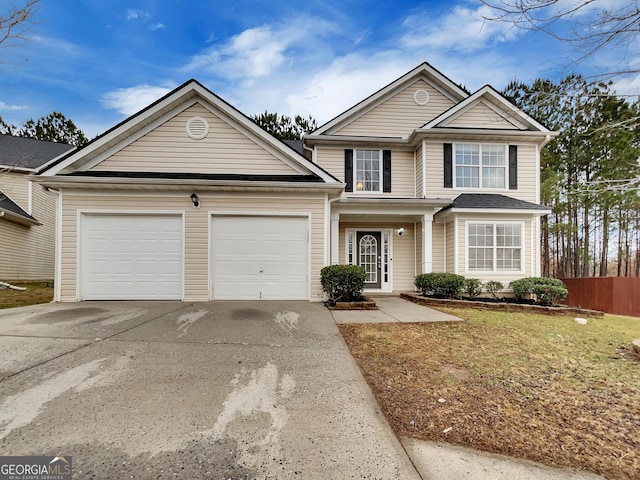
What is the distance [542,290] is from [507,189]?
3886mm

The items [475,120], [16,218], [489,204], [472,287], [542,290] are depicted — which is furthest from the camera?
[16,218]

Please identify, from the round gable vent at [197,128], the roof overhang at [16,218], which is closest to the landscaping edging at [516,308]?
the round gable vent at [197,128]

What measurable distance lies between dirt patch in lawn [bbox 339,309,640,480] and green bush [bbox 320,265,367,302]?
6.13 ft

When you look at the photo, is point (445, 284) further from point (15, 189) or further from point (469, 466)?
point (15, 189)

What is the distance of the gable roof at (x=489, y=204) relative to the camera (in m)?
9.60

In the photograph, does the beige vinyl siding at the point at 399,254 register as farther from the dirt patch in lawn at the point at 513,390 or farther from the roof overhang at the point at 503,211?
the dirt patch in lawn at the point at 513,390

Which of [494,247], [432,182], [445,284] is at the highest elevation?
[432,182]

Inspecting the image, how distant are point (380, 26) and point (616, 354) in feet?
34.7

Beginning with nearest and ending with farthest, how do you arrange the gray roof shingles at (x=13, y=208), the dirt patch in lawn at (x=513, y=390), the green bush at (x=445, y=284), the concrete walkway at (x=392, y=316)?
the dirt patch in lawn at (x=513, y=390) → the concrete walkway at (x=392, y=316) → the green bush at (x=445, y=284) → the gray roof shingles at (x=13, y=208)

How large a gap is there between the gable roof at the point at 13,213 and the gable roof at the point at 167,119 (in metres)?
8.10

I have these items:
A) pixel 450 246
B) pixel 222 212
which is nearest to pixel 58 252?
pixel 222 212

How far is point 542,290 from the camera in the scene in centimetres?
858

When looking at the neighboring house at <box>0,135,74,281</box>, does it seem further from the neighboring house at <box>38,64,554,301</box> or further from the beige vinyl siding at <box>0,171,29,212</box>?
the neighboring house at <box>38,64,554,301</box>

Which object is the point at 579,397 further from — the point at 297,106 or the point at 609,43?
the point at 297,106
